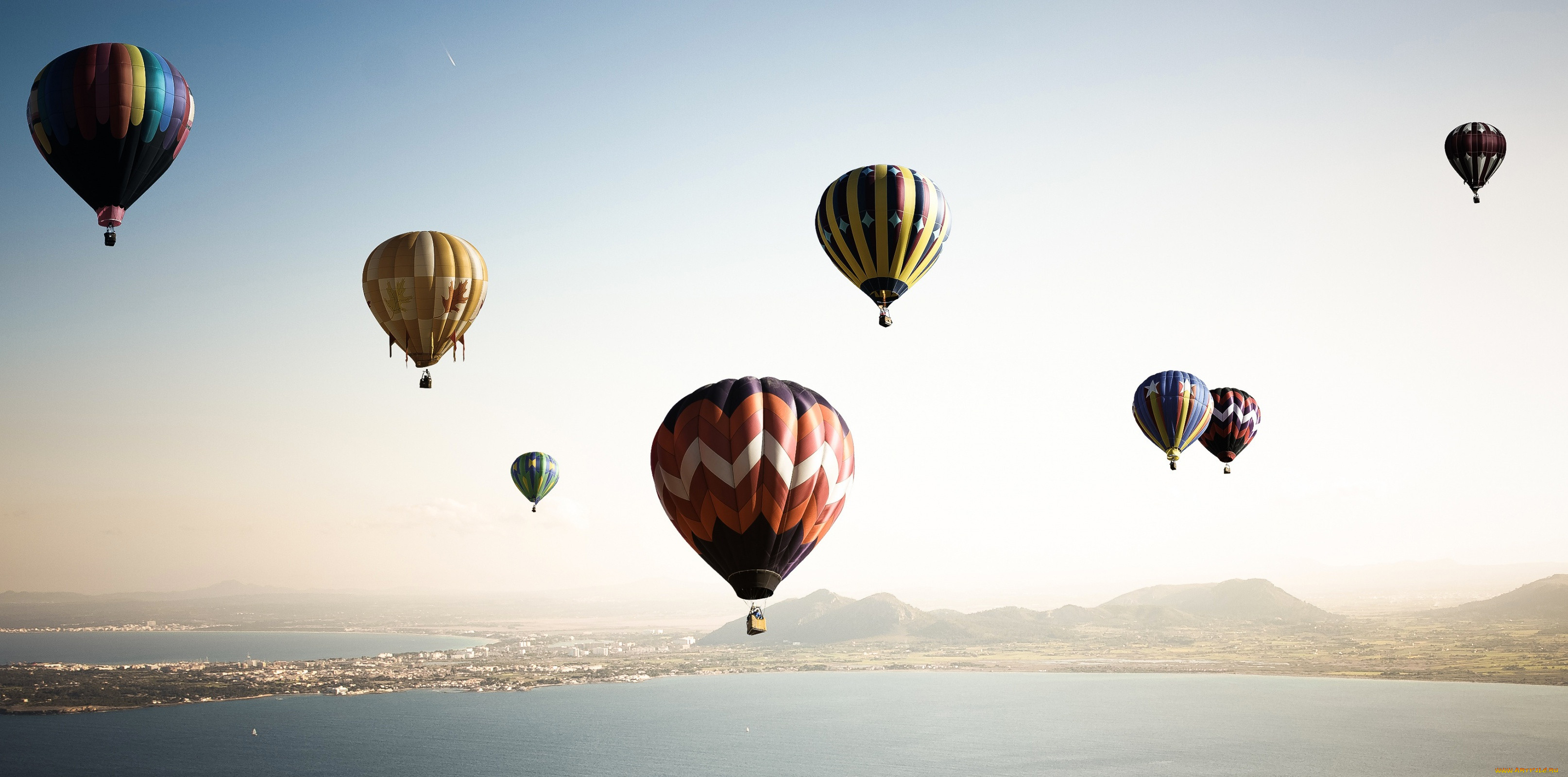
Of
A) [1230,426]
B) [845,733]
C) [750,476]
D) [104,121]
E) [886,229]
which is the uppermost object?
[104,121]

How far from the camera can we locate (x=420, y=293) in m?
29.6

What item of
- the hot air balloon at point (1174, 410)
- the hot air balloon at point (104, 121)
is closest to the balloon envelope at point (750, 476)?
the hot air balloon at point (104, 121)

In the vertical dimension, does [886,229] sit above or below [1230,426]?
above

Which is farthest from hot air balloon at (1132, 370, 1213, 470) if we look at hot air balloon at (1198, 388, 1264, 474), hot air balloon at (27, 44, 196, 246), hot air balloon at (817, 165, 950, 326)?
hot air balloon at (27, 44, 196, 246)

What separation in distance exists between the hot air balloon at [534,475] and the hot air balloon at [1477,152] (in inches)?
1833

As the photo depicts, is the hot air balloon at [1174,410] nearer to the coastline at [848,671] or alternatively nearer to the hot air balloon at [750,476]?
the hot air balloon at [750,476]

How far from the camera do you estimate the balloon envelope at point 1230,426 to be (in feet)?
147

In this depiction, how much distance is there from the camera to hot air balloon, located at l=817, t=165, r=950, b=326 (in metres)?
28.5

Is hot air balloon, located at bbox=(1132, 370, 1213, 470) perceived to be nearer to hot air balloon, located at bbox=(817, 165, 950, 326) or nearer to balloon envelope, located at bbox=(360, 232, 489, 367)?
hot air balloon, located at bbox=(817, 165, 950, 326)

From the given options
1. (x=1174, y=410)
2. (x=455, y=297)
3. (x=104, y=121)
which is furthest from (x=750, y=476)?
(x=1174, y=410)

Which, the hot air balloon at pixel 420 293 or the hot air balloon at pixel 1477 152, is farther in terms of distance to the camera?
the hot air balloon at pixel 1477 152

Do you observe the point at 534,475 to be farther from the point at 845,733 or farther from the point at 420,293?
the point at 845,733

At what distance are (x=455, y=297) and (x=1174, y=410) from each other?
29740 millimetres

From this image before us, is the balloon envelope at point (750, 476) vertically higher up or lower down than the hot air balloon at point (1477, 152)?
lower down
